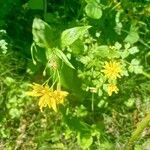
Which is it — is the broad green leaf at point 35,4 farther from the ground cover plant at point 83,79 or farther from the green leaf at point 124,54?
the green leaf at point 124,54

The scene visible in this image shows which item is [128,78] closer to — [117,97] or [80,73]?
[117,97]

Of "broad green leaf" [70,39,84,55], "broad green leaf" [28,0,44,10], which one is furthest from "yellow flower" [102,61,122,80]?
"broad green leaf" [28,0,44,10]

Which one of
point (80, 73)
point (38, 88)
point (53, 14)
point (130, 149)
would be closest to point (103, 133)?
point (130, 149)

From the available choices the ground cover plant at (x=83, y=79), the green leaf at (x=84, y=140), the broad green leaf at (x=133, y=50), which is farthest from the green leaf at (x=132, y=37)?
the green leaf at (x=84, y=140)

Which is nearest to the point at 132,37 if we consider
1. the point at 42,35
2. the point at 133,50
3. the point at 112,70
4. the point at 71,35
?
the point at 133,50

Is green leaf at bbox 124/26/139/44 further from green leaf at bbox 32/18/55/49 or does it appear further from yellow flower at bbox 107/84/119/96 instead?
green leaf at bbox 32/18/55/49

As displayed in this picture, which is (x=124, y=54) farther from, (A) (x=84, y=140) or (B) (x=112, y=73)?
(A) (x=84, y=140)
